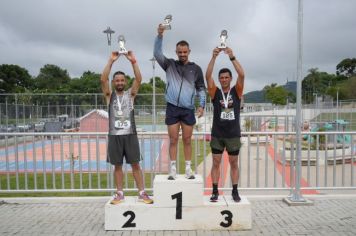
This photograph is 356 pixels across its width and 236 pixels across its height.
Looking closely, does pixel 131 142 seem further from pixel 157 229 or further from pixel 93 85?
pixel 93 85

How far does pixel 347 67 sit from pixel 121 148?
300 ft

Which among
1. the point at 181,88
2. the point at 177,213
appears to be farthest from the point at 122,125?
the point at 177,213

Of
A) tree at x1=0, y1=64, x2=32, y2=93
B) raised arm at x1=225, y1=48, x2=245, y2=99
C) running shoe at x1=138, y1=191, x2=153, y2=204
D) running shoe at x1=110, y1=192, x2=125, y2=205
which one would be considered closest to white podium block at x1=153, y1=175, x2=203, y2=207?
running shoe at x1=138, y1=191, x2=153, y2=204

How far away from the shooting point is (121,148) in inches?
203

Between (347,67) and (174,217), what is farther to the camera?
Result: (347,67)

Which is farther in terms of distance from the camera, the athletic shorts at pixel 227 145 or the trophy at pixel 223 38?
the athletic shorts at pixel 227 145

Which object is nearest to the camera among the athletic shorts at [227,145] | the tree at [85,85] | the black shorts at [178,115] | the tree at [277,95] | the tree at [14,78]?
the black shorts at [178,115]

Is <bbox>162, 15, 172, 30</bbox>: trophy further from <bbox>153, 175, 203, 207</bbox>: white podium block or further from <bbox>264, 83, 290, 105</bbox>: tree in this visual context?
<bbox>264, 83, 290, 105</bbox>: tree

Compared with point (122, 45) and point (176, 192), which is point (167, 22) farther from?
point (176, 192)

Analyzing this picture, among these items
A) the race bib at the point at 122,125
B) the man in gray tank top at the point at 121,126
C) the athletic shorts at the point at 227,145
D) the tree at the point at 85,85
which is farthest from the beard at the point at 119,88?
the tree at the point at 85,85

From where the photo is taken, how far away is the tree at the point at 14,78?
61906 mm

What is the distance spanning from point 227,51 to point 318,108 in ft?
81.5

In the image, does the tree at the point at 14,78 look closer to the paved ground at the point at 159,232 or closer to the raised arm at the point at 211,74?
the paved ground at the point at 159,232

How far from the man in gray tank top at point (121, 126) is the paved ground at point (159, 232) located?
2.71ft
